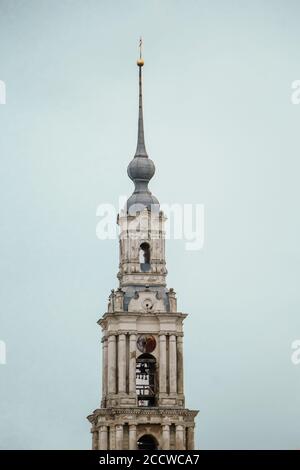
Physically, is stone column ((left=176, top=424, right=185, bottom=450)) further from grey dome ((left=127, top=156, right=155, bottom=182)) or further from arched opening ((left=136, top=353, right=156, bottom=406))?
grey dome ((left=127, top=156, right=155, bottom=182))

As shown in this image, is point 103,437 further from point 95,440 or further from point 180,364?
point 180,364

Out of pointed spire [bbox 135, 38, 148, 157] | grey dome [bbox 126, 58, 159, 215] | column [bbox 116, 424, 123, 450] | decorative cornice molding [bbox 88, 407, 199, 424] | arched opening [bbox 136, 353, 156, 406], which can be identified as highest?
pointed spire [bbox 135, 38, 148, 157]

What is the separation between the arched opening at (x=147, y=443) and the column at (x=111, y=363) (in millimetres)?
3673

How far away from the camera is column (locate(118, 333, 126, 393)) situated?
107000 millimetres

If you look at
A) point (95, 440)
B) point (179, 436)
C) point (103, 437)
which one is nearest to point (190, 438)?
point (179, 436)

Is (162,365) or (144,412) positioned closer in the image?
(144,412)

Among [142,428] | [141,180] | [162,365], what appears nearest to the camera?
[142,428]

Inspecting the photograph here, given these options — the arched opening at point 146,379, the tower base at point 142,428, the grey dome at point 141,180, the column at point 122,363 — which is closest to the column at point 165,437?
the tower base at point 142,428

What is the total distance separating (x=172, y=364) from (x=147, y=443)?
5.42 m

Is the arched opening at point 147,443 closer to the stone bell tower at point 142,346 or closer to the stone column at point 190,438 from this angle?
the stone bell tower at point 142,346

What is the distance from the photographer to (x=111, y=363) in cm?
10788

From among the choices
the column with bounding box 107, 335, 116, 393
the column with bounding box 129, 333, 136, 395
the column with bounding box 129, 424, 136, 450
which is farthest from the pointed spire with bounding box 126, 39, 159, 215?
the column with bounding box 129, 424, 136, 450

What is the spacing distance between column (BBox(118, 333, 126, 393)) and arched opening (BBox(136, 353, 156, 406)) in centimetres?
146
